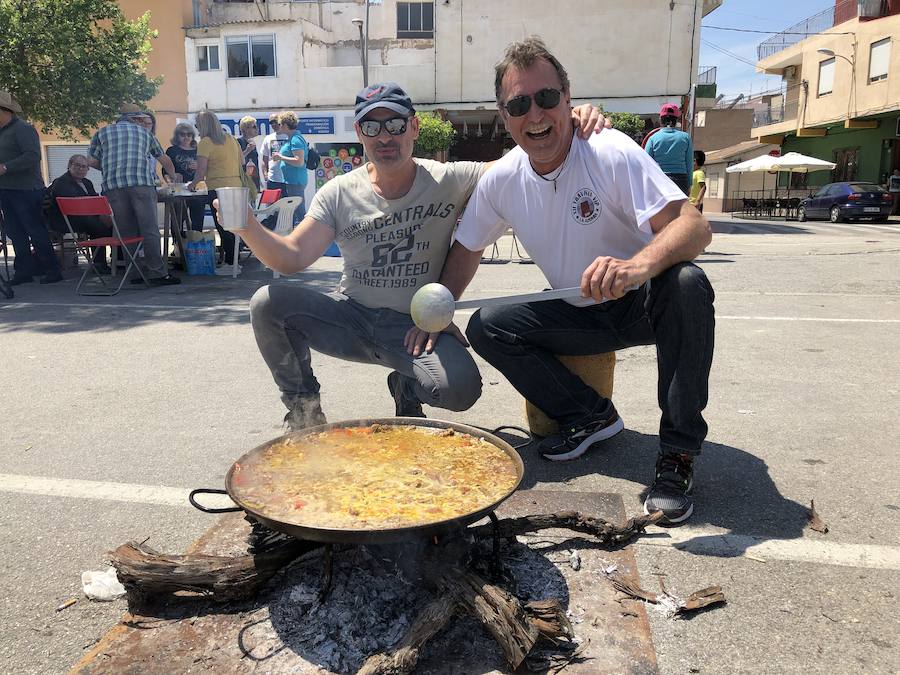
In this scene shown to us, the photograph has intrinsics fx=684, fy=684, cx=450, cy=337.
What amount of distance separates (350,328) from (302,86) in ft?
78.5

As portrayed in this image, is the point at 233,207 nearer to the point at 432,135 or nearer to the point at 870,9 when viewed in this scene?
the point at 432,135

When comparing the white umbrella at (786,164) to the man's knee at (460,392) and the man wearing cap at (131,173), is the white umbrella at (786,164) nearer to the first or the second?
the man wearing cap at (131,173)

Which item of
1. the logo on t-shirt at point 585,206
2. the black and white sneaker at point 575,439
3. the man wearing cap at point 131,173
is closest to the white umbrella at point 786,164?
the man wearing cap at point 131,173

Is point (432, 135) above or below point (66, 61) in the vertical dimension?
below

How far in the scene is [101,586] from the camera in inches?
Answer: 84.1

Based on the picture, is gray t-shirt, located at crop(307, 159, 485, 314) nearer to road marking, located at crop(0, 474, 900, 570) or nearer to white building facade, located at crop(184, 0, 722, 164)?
road marking, located at crop(0, 474, 900, 570)

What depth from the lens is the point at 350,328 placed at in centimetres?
305

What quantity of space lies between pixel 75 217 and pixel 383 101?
7.27 m

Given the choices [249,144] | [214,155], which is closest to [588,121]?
[214,155]

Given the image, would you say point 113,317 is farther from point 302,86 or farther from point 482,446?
point 302,86

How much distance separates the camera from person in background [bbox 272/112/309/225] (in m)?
9.69

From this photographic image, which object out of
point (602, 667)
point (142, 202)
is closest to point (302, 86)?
point (142, 202)

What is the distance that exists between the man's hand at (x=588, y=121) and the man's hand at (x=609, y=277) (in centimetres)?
75

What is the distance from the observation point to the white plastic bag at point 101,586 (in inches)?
83.1
